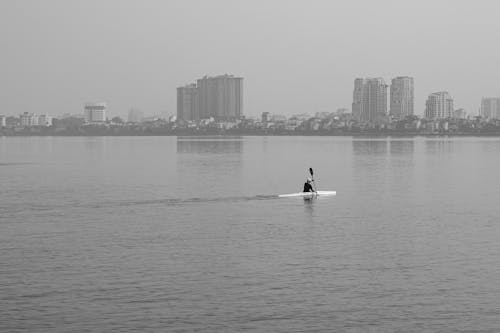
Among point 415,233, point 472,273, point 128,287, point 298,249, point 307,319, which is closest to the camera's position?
point 307,319

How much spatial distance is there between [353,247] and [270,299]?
1076 cm

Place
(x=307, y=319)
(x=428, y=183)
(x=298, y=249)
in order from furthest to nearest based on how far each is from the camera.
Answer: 1. (x=428, y=183)
2. (x=298, y=249)
3. (x=307, y=319)

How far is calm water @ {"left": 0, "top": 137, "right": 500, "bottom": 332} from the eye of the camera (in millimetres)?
26344

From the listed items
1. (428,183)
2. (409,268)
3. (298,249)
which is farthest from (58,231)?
(428,183)

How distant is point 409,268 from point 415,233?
10001 millimetres

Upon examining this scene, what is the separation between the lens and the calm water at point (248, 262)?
26.3 meters

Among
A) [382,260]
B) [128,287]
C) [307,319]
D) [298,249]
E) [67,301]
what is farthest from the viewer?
[298,249]

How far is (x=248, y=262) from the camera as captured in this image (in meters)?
35.0

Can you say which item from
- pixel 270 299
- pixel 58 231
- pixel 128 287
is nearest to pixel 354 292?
pixel 270 299

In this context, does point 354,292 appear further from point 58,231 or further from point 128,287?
point 58,231

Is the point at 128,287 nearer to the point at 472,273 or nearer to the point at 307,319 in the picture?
the point at 307,319

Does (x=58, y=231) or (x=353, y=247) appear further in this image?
(x=58, y=231)

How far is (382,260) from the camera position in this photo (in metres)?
35.6

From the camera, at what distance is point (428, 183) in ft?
260
